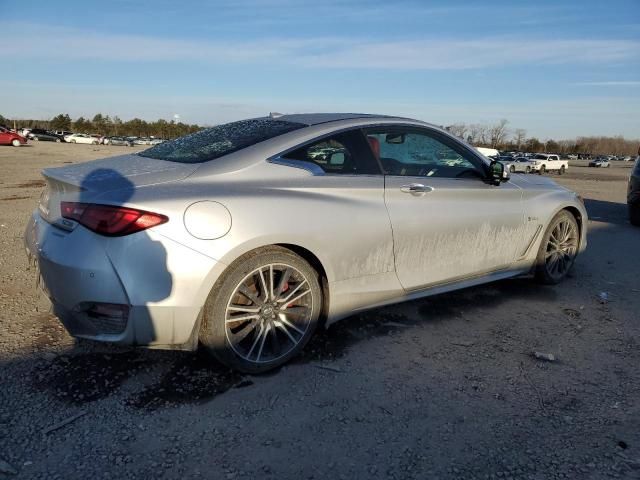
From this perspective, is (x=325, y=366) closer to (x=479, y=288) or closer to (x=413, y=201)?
(x=413, y=201)

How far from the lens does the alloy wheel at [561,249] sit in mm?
4734

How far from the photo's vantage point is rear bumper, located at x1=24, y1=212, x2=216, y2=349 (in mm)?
2504

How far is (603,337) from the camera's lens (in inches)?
145

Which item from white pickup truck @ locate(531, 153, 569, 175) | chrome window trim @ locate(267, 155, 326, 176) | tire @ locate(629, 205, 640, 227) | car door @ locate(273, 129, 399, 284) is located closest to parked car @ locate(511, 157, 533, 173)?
white pickup truck @ locate(531, 153, 569, 175)

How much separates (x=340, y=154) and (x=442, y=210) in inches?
35.4

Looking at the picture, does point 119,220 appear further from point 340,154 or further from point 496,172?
point 496,172

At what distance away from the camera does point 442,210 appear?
3.64 metres

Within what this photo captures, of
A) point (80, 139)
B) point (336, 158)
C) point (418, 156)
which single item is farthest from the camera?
point (80, 139)

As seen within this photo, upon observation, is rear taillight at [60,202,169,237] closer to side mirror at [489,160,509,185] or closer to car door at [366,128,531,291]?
car door at [366,128,531,291]

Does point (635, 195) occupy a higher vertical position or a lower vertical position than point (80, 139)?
lower

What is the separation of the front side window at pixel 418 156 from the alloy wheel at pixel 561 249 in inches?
50.2

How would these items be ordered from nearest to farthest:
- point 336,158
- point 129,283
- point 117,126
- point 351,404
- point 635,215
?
point 129,283
point 351,404
point 336,158
point 635,215
point 117,126

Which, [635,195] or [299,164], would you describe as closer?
[299,164]

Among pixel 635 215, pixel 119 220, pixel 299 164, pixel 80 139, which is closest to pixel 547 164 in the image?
pixel 635 215
